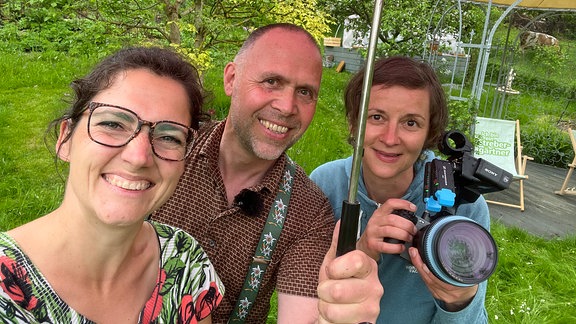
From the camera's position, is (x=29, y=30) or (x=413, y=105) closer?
(x=413, y=105)

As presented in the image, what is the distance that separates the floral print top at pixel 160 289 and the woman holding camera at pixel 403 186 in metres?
0.62

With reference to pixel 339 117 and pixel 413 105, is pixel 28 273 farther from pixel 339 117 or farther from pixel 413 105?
pixel 339 117

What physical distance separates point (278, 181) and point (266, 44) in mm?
635

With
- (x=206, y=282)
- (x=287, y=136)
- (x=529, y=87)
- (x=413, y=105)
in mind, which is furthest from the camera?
(x=529, y=87)

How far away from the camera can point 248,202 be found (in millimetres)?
1712

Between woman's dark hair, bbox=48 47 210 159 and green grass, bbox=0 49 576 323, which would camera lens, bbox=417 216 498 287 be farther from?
green grass, bbox=0 49 576 323

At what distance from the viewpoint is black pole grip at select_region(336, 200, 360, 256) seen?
39.6 inches

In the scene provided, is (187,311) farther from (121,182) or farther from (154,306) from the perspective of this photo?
(121,182)

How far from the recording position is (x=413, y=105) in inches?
68.3

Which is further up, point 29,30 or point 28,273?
point 29,30

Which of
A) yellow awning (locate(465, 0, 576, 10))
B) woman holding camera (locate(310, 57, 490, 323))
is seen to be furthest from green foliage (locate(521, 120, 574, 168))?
woman holding camera (locate(310, 57, 490, 323))

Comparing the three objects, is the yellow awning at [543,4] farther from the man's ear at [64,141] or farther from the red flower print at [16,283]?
the red flower print at [16,283]

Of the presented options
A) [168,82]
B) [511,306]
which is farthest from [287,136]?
[511,306]

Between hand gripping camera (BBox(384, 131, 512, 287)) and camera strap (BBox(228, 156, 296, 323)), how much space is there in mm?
410
